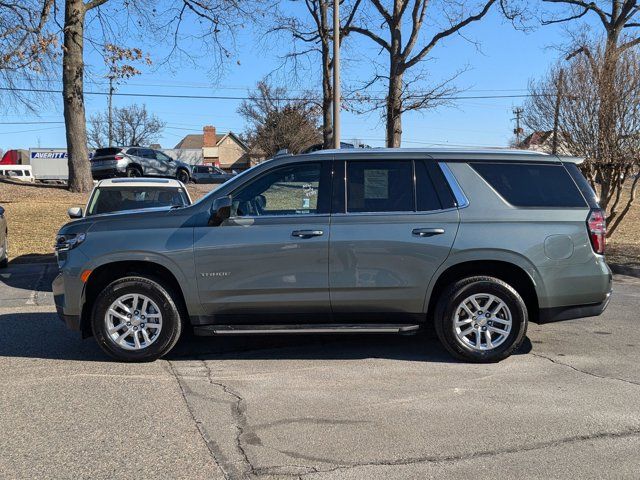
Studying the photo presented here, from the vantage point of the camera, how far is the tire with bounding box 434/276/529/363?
545cm

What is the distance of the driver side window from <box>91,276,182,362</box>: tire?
103 centimetres

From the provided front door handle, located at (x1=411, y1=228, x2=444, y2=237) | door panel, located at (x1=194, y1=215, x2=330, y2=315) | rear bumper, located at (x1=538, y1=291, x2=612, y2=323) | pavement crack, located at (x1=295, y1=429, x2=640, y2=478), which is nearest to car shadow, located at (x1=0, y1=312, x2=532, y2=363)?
Result: rear bumper, located at (x1=538, y1=291, x2=612, y2=323)

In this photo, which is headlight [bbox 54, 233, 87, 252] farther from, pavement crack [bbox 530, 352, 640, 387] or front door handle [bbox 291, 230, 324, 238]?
pavement crack [bbox 530, 352, 640, 387]

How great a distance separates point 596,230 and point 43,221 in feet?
46.2

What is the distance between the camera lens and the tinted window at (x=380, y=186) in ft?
18.2

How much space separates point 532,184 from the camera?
5.62 meters

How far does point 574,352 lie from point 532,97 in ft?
30.9

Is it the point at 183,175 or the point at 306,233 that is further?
the point at 183,175

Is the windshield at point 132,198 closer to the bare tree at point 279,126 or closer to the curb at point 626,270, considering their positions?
the curb at point 626,270

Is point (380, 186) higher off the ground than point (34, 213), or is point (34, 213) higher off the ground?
point (380, 186)

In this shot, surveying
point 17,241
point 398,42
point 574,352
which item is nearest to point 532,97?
point 398,42

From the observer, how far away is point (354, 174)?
564 centimetres

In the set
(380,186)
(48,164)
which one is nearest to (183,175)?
(48,164)

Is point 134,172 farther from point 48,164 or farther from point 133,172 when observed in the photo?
point 48,164
